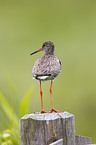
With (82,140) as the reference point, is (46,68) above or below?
above

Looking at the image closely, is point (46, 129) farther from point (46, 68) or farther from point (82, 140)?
point (46, 68)

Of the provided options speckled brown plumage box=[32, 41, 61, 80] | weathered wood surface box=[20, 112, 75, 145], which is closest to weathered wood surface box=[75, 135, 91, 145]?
weathered wood surface box=[20, 112, 75, 145]

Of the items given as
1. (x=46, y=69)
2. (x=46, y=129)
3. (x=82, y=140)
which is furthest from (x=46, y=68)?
(x=82, y=140)

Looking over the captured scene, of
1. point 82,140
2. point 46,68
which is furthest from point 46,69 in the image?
point 82,140

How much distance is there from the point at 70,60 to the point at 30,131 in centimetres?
959

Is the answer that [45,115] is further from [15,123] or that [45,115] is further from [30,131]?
[15,123]

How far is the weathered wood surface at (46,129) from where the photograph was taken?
9.36 ft

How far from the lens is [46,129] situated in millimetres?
2848

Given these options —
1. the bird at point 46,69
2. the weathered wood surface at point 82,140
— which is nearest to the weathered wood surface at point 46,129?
the weathered wood surface at point 82,140

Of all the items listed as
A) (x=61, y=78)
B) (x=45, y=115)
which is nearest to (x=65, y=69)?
(x=61, y=78)

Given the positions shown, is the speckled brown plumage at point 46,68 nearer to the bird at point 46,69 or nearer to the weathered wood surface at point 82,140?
the bird at point 46,69

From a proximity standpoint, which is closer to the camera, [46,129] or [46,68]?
[46,129]

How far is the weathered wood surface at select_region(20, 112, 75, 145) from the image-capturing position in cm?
285

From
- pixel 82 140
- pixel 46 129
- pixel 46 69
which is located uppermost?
pixel 46 69
